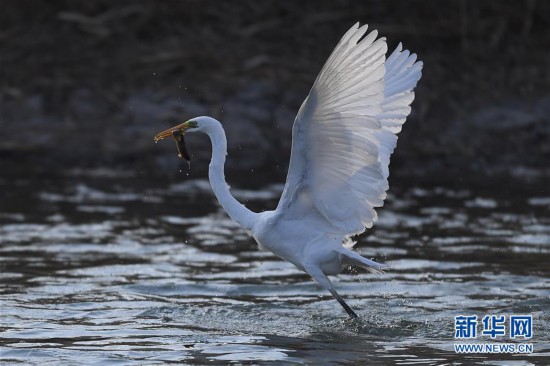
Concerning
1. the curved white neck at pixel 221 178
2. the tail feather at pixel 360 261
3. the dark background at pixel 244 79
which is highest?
the dark background at pixel 244 79

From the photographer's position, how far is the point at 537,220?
13289 mm

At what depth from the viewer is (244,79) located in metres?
17.5

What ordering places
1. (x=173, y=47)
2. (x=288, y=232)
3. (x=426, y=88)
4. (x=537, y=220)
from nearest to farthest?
(x=288, y=232)
(x=537, y=220)
(x=426, y=88)
(x=173, y=47)

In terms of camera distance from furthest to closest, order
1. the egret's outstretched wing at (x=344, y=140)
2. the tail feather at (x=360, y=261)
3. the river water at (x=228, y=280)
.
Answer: the tail feather at (x=360, y=261) < the river water at (x=228, y=280) < the egret's outstretched wing at (x=344, y=140)

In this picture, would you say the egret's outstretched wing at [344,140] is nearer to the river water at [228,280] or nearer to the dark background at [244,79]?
the river water at [228,280]

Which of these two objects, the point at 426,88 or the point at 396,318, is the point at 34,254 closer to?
the point at 396,318

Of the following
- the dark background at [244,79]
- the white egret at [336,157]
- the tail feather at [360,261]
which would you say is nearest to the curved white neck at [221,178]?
the white egret at [336,157]

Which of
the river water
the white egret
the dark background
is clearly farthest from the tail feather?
the dark background

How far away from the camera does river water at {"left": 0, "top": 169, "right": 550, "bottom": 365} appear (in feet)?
27.5

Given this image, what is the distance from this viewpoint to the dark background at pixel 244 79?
1631 centimetres

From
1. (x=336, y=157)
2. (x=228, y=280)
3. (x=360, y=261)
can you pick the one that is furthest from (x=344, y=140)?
(x=228, y=280)

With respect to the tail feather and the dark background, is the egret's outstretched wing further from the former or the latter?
the dark background

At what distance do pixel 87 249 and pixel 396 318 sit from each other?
4065mm

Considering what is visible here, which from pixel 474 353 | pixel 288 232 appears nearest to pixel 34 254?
pixel 288 232
